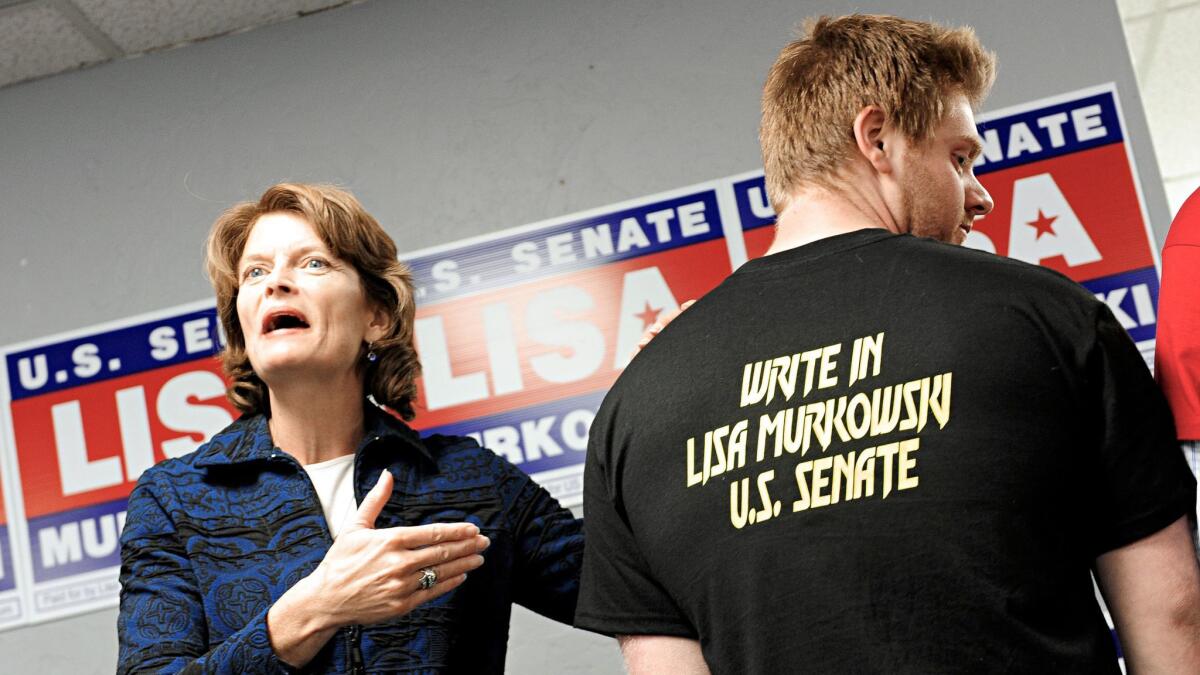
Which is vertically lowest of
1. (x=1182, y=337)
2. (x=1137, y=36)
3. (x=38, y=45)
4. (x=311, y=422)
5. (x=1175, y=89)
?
(x=1182, y=337)

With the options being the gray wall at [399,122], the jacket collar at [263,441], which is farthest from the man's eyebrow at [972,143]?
the gray wall at [399,122]

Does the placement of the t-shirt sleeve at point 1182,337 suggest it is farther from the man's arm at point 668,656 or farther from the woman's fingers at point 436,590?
the woman's fingers at point 436,590

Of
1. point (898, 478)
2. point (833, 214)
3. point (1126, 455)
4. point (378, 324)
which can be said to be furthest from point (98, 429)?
point (1126, 455)

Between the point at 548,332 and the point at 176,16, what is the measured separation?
4.27 feet

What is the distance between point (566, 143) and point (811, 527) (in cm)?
214

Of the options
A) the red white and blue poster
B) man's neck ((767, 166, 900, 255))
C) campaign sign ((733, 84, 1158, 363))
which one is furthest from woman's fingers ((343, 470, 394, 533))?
campaign sign ((733, 84, 1158, 363))

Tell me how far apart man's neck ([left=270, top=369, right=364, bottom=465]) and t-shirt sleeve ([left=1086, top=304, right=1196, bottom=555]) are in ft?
3.47

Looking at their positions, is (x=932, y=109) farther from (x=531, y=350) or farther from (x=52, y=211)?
(x=52, y=211)

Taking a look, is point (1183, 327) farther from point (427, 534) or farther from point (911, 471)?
point (427, 534)

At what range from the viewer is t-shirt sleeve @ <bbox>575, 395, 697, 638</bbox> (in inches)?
47.9

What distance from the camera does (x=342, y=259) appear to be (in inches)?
71.4

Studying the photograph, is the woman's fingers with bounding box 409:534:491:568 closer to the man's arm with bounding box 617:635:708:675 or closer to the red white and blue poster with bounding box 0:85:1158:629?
the man's arm with bounding box 617:635:708:675

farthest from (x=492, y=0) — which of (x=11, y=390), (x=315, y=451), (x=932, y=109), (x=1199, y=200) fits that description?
(x=1199, y=200)

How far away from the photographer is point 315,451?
1738mm
